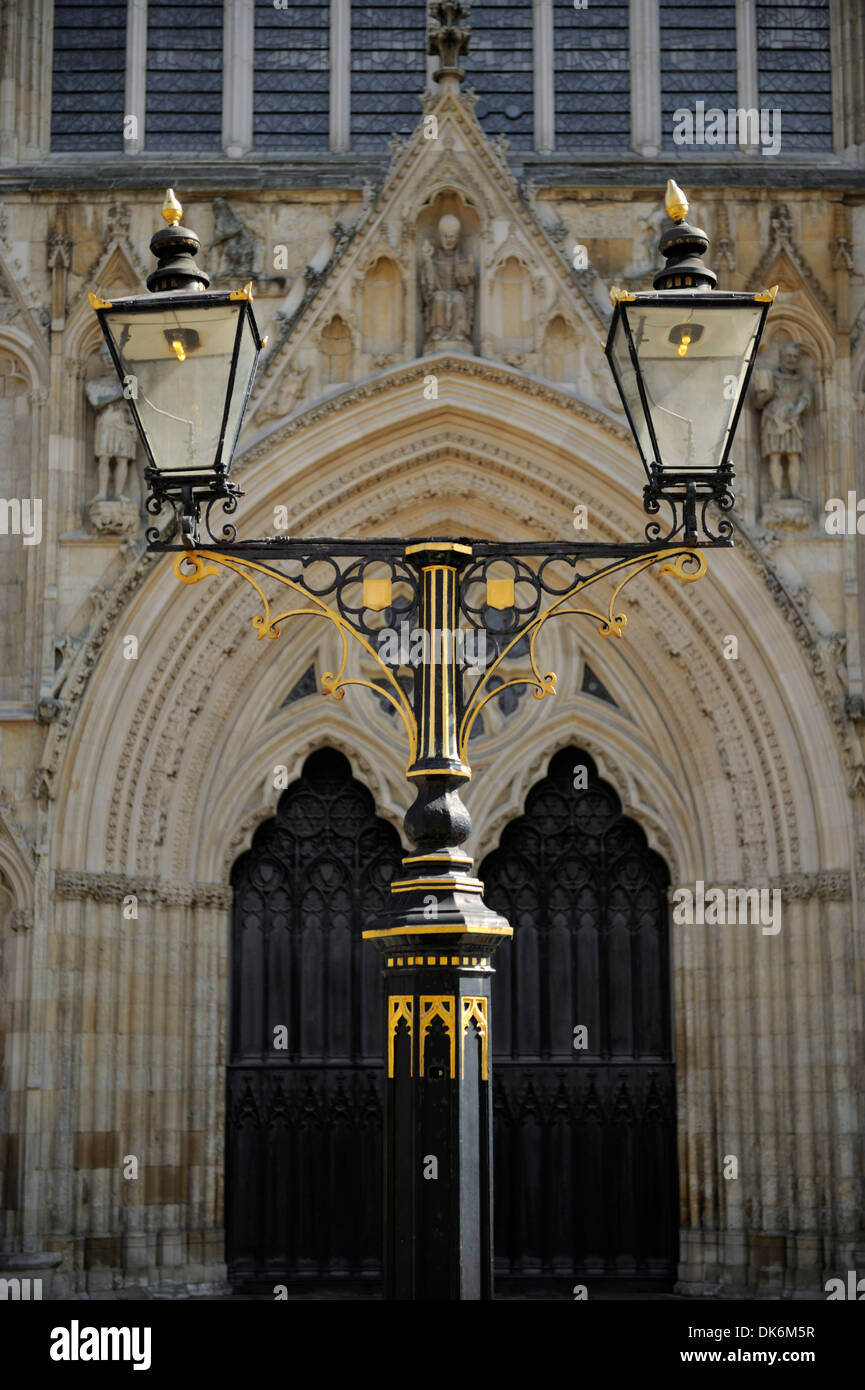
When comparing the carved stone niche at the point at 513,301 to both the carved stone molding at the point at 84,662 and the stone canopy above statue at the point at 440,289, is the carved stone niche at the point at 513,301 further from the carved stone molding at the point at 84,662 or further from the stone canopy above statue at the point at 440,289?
the carved stone molding at the point at 84,662

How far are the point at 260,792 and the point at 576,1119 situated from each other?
351 centimetres

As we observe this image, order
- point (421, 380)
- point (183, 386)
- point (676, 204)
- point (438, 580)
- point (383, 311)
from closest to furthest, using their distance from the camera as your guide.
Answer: point (438, 580)
point (183, 386)
point (676, 204)
point (421, 380)
point (383, 311)

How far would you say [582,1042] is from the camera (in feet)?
46.0

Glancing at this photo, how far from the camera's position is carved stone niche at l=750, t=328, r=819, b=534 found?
13539 mm

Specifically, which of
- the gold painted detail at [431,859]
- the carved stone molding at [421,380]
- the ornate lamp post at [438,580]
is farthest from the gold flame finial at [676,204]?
the carved stone molding at [421,380]

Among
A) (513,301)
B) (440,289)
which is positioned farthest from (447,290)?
(513,301)

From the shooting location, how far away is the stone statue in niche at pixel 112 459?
13.5 metres

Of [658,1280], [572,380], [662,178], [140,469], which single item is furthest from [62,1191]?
[662,178]

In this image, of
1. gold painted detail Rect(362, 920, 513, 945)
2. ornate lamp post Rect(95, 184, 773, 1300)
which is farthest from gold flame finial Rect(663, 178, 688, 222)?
gold painted detail Rect(362, 920, 513, 945)

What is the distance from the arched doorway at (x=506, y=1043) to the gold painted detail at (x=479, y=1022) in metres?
8.68

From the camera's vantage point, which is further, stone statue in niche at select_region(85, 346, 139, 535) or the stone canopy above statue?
the stone canopy above statue

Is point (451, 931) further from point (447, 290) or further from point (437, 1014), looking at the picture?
point (447, 290)

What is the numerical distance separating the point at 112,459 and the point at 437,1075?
9229mm

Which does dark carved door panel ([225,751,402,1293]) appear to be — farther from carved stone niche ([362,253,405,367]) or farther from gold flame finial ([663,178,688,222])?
gold flame finial ([663,178,688,222])
